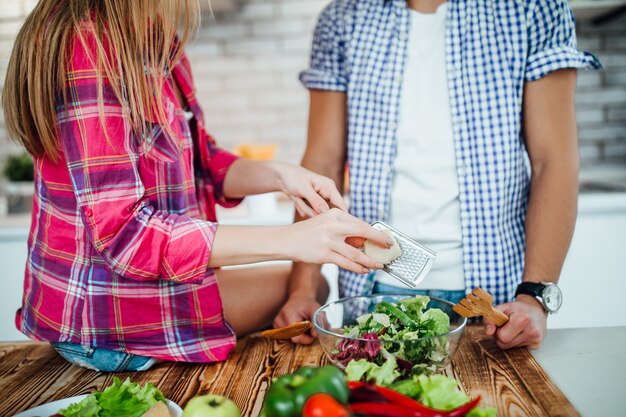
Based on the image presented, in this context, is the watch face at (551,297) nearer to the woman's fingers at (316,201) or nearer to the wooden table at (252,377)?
the wooden table at (252,377)

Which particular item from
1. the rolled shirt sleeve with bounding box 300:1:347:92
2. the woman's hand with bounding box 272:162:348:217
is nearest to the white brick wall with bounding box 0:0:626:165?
the rolled shirt sleeve with bounding box 300:1:347:92

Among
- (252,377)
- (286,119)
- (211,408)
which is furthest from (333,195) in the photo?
(286,119)

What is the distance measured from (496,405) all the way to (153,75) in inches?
32.5

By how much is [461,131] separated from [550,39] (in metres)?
0.30

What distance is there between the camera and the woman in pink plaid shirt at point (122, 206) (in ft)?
3.12

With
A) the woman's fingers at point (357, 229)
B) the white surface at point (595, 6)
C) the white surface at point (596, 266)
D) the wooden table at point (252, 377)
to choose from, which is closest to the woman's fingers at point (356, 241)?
the woman's fingers at point (357, 229)

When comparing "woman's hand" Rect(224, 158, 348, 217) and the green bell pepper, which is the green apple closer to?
the green bell pepper

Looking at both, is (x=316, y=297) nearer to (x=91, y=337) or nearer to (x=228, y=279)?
(x=228, y=279)

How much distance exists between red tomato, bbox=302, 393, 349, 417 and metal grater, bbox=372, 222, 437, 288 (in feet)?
1.31

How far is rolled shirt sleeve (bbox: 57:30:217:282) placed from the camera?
95 centimetres

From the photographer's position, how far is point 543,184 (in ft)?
4.57

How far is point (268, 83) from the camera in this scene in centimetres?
316

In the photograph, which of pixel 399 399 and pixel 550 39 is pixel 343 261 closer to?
pixel 399 399

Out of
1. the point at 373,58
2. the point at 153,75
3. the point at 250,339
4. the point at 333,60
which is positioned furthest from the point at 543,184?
the point at 153,75
